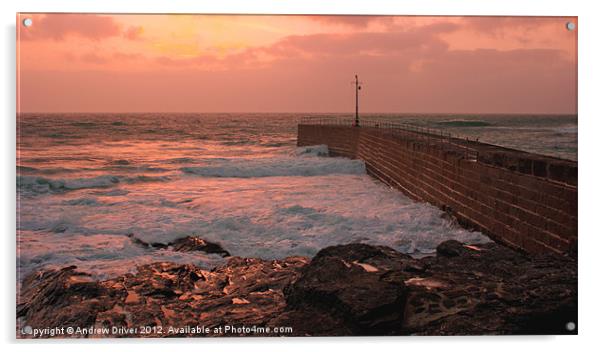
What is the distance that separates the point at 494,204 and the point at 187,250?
3.65 m

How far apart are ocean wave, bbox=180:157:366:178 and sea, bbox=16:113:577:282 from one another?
54 mm

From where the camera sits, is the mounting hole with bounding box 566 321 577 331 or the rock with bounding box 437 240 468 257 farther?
the rock with bounding box 437 240 468 257

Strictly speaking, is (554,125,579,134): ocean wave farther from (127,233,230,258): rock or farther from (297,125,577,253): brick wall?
(127,233,230,258): rock

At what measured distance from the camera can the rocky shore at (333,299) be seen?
16.2 feet

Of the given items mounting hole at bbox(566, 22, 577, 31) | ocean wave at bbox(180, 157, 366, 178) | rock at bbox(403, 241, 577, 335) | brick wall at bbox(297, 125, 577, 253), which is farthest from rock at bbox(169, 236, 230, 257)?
mounting hole at bbox(566, 22, 577, 31)

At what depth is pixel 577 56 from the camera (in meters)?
5.69

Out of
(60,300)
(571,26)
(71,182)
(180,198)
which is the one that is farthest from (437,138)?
(60,300)

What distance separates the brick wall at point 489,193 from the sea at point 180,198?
284mm

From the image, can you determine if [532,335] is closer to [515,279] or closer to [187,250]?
[515,279]

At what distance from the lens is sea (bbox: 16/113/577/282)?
6.17 metres

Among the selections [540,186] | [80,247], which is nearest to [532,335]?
[540,186]

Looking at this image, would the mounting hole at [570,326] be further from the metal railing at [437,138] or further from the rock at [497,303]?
the metal railing at [437,138]

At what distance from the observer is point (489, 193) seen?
720 cm

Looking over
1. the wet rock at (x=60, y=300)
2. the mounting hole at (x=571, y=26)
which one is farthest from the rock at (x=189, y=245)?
the mounting hole at (x=571, y=26)
